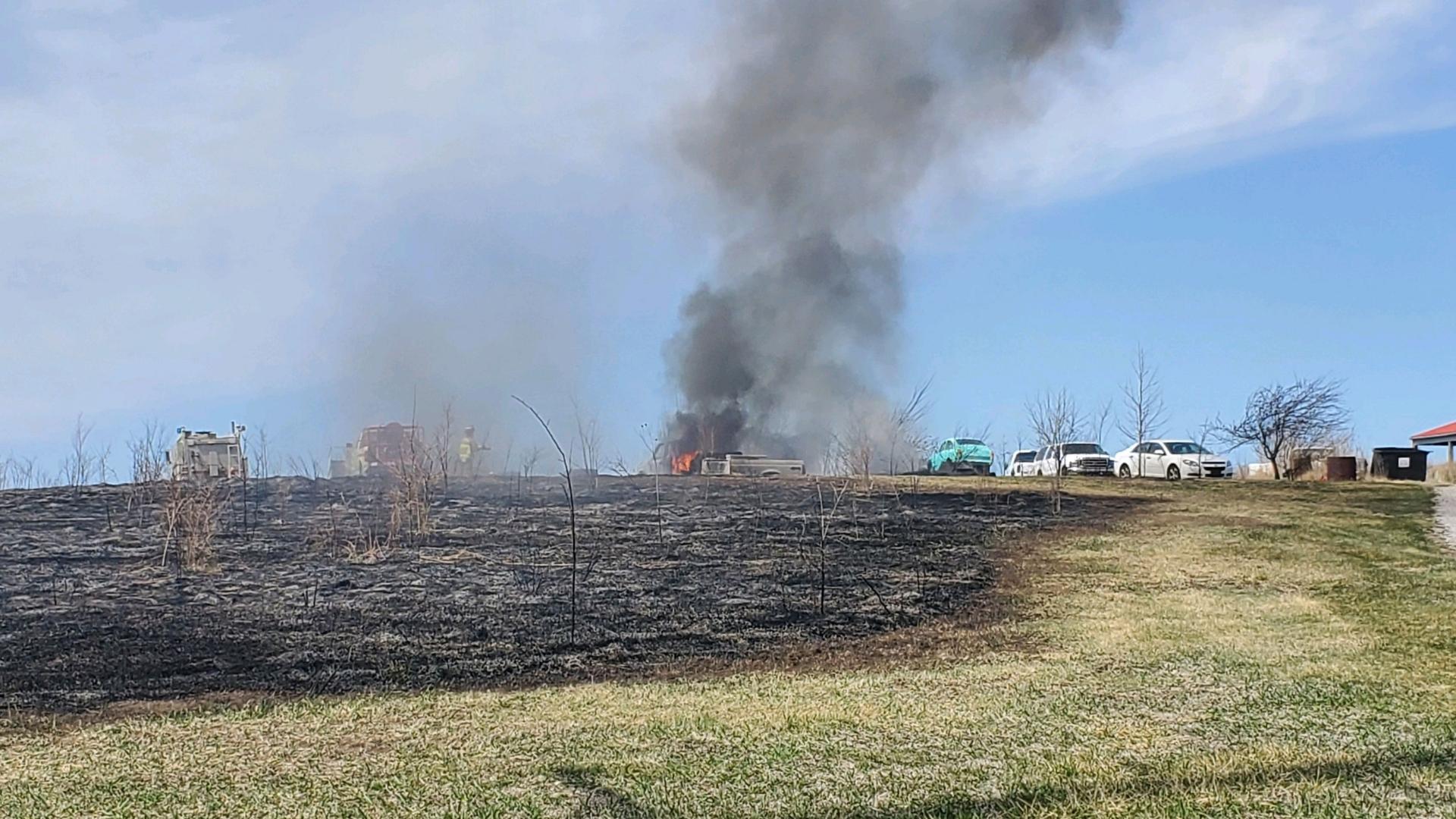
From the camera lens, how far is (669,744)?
241 inches

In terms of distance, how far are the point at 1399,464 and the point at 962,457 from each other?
940cm

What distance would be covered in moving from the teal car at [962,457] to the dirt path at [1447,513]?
904 centimetres

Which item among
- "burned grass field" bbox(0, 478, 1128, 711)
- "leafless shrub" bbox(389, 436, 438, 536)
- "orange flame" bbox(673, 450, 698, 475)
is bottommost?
"burned grass field" bbox(0, 478, 1128, 711)

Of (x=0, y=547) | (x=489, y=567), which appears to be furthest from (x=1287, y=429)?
(x=0, y=547)

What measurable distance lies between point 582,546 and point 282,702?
231 inches

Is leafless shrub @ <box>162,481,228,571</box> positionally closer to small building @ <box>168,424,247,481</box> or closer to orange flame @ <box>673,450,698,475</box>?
small building @ <box>168,424,247,481</box>

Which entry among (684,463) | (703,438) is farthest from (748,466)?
(703,438)

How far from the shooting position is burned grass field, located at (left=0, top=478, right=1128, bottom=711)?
8.12 meters

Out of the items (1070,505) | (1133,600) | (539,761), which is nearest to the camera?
(539,761)

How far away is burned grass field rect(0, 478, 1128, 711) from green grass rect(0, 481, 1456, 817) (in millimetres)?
950

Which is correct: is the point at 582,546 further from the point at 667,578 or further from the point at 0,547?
the point at 0,547

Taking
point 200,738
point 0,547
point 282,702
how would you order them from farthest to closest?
point 0,547 → point 282,702 → point 200,738

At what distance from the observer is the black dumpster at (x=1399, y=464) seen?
92.1 ft

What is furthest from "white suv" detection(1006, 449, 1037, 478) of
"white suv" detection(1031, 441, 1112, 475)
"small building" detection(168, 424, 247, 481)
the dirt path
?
"small building" detection(168, 424, 247, 481)
